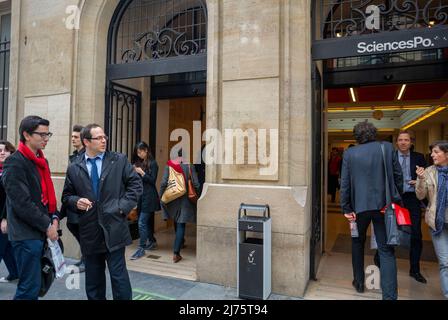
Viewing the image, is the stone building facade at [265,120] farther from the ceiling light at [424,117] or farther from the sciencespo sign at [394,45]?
the ceiling light at [424,117]

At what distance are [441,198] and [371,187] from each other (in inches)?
32.8

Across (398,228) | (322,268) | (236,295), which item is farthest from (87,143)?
(322,268)

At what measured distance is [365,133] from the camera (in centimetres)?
381

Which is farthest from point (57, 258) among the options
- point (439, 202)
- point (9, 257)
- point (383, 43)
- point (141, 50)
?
point (383, 43)

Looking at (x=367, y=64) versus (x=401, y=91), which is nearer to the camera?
(x=367, y=64)

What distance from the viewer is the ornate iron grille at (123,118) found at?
243 inches

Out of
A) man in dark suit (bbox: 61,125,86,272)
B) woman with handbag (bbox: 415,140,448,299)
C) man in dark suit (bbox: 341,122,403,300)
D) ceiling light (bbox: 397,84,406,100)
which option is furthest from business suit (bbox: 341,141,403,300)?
ceiling light (bbox: 397,84,406,100)

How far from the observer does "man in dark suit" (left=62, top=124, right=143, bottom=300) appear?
3.05m

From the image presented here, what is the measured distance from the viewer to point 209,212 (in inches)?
176

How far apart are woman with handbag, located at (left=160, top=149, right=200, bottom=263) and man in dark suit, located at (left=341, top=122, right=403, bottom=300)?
2464 mm

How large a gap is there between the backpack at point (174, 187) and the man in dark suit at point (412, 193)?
130 inches

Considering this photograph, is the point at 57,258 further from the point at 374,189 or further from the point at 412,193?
the point at 412,193

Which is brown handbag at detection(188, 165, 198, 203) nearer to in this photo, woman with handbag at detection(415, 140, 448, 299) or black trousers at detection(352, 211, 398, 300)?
black trousers at detection(352, 211, 398, 300)

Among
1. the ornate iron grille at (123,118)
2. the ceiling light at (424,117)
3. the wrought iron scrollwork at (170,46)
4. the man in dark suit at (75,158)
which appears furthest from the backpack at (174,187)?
the ceiling light at (424,117)
